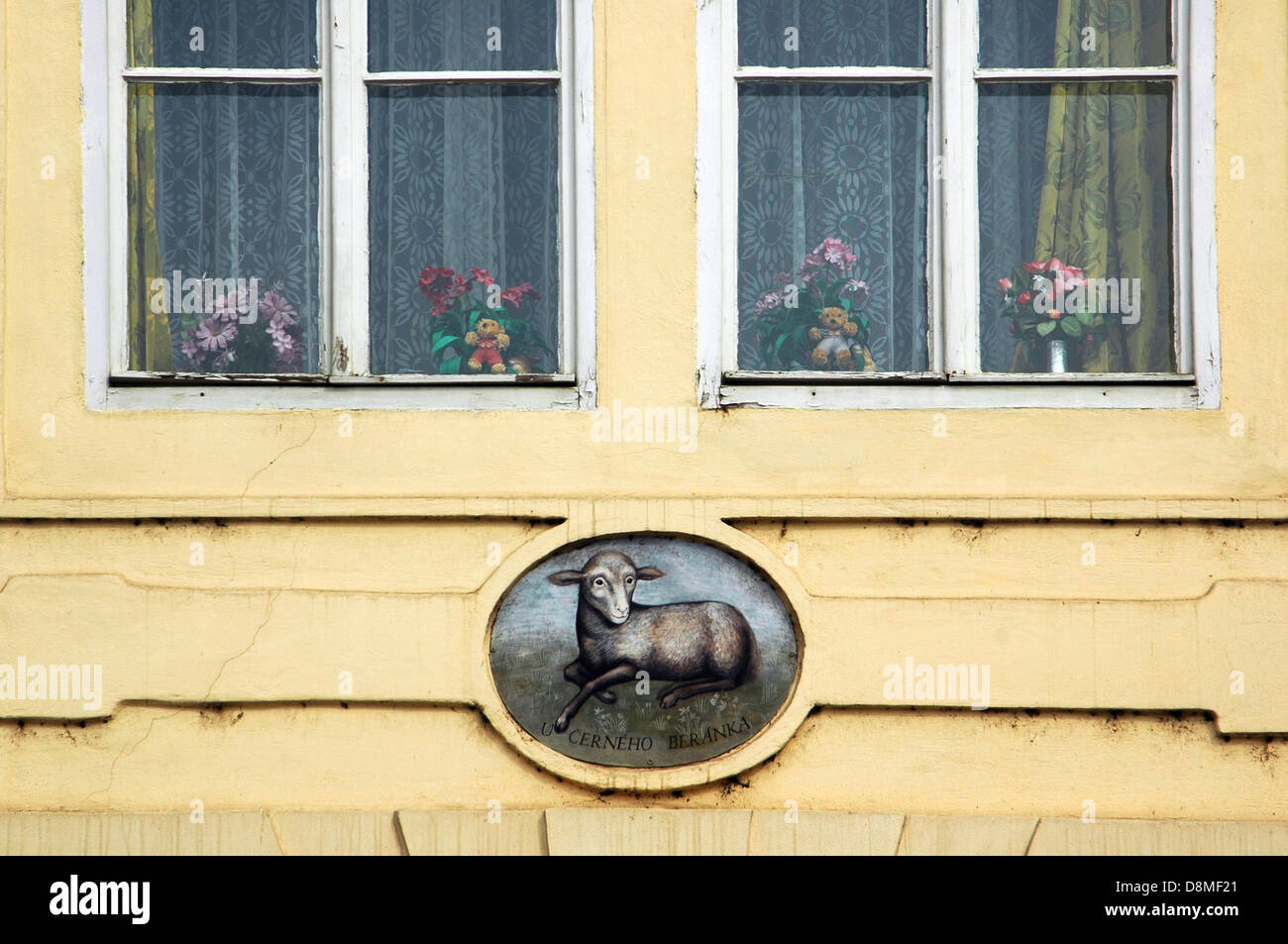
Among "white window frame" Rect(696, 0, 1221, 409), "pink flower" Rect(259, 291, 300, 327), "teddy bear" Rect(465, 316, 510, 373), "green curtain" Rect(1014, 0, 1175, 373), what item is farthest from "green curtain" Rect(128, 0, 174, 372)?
"green curtain" Rect(1014, 0, 1175, 373)

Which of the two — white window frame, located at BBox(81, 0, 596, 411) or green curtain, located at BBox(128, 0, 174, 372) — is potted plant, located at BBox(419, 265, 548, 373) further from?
green curtain, located at BBox(128, 0, 174, 372)

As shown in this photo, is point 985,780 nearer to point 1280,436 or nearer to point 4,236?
point 1280,436

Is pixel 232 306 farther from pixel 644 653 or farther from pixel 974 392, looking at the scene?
pixel 974 392

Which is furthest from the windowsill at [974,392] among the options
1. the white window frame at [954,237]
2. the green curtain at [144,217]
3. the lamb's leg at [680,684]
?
the green curtain at [144,217]

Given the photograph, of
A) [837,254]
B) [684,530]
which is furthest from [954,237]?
[684,530]

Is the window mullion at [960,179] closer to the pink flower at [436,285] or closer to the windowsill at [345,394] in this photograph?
the windowsill at [345,394]

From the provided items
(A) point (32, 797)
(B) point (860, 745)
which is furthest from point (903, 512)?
(A) point (32, 797)

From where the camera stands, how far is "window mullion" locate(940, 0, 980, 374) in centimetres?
502

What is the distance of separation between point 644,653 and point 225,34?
9.52 ft

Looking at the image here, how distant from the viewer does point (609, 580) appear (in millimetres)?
4844

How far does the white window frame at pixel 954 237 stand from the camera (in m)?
4.95

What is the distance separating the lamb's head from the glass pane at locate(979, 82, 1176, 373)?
1.55m

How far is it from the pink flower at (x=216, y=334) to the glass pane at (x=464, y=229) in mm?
552

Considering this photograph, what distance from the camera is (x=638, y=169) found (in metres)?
5.01
